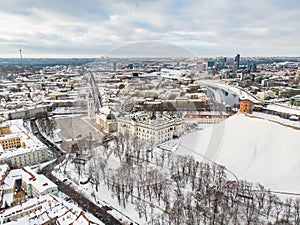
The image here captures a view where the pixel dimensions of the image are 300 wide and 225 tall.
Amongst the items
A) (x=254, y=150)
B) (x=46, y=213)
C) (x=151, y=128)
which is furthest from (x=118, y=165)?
(x=254, y=150)

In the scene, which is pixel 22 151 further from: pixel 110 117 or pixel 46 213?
pixel 46 213

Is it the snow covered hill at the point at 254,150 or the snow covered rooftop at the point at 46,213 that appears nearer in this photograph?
the snow covered rooftop at the point at 46,213

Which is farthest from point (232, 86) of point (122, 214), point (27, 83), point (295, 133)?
point (122, 214)

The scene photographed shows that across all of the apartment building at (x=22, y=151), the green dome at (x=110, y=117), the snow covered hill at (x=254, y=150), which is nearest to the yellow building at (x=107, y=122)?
the green dome at (x=110, y=117)

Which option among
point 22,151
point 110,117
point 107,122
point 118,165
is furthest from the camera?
point 110,117

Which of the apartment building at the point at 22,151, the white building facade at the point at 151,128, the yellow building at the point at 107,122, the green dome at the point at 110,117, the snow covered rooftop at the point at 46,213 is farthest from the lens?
the green dome at the point at 110,117

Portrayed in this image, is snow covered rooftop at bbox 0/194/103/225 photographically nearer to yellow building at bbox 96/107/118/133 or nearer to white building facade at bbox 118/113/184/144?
white building facade at bbox 118/113/184/144

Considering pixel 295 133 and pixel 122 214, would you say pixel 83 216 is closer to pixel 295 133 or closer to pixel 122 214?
pixel 122 214

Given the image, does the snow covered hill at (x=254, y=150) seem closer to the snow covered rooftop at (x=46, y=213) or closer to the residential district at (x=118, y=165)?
the residential district at (x=118, y=165)
